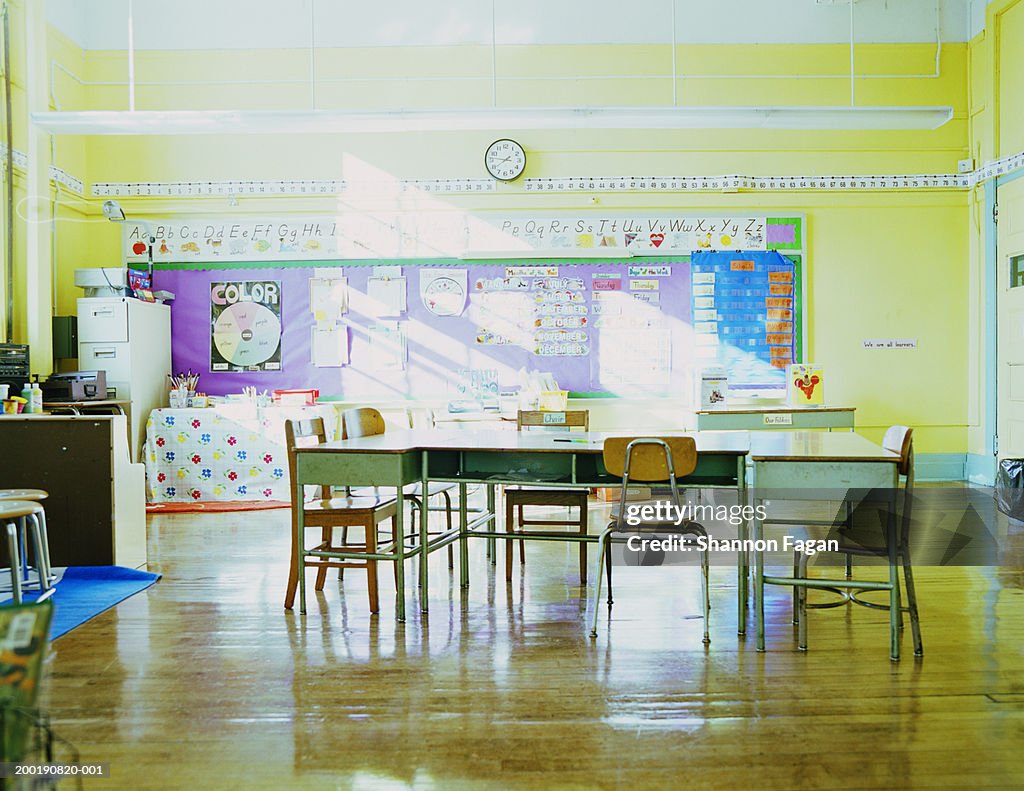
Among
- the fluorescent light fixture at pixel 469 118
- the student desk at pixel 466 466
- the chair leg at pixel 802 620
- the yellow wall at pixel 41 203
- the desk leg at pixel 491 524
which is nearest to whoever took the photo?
the chair leg at pixel 802 620

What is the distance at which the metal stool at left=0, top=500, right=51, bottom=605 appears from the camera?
3.71 m

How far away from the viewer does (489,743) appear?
2611 mm

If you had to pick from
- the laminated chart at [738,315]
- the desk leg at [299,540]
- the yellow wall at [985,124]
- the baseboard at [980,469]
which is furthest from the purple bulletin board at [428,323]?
the desk leg at [299,540]

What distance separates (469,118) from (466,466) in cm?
266

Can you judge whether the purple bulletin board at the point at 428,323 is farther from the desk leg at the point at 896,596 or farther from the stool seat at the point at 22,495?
the desk leg at the point at 896,596

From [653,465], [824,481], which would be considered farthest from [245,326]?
[824,481]

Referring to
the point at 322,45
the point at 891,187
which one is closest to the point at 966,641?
the point at 891,187

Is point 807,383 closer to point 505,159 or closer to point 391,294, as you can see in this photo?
point 505,159

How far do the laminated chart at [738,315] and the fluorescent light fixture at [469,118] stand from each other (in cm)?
178

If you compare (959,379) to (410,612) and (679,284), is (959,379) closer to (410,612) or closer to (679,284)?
(679,284)

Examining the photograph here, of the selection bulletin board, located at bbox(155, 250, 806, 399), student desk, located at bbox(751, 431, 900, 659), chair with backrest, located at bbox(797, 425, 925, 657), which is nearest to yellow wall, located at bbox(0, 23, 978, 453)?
bulletin board, located at bbox(155, 250, 806, 399)

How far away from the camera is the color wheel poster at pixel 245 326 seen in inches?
304

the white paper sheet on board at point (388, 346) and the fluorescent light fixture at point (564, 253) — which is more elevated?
the fluorescent light fixture at point (564, 253)

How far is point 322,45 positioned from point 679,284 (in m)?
3.70
